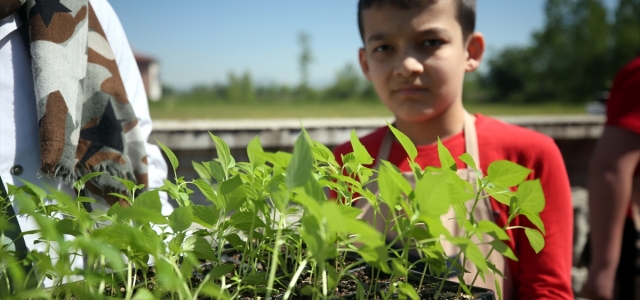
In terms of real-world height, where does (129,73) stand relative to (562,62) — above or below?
above

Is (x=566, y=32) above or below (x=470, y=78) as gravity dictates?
above

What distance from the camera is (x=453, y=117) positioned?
120 centimetres

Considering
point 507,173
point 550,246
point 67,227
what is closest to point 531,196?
point 507,173

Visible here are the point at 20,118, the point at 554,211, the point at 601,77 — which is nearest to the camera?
the point at 20,118

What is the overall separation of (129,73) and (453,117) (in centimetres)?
72

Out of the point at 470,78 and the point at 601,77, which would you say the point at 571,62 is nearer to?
the point at 601,77

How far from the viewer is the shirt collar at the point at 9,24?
927mm

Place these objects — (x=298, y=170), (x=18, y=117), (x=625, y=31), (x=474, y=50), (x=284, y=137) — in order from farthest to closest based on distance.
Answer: (x=625, y=31)
(x=284, y=137)
(x=474, y=50)
(x=18, y=117)
(x=298, y=170)

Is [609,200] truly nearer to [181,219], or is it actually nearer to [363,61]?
[363,61]

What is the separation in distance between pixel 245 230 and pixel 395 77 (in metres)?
0.71

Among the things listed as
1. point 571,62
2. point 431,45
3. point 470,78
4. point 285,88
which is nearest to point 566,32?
point 571,62

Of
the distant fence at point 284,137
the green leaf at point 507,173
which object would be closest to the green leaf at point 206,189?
the green leaf at point 507,173

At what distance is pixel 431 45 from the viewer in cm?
111

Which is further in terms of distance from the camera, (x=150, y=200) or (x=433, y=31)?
(x=433, y=31)
